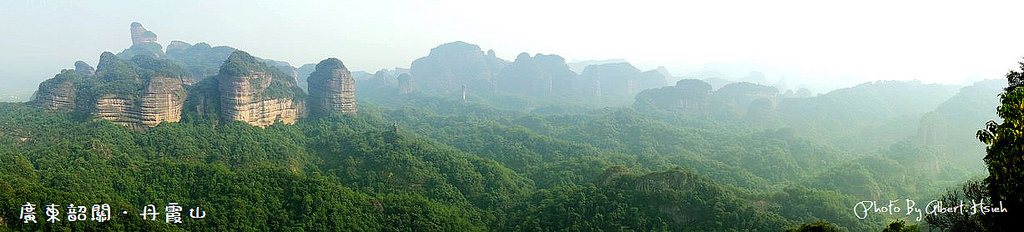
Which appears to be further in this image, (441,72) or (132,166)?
(441,72)

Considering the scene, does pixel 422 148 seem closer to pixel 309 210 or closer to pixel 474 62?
pixel 309 210

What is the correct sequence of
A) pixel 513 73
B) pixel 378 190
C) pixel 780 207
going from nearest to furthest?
pixel 780 207
pixel 378 190
pixel 513 73

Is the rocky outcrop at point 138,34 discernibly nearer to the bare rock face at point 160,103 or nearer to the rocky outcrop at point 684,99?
the bare rock face at point 160,103

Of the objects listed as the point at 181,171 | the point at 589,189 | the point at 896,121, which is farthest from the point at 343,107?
the point at 896,121

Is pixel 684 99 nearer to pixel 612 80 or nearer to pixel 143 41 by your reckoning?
pixel 612 80

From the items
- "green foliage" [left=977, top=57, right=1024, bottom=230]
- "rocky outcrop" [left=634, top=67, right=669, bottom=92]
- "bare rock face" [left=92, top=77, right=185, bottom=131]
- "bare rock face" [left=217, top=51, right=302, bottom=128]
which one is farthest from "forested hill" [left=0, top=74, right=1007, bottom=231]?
"rocky outcrop" [left=634, top=67, right=669, bottom=92]

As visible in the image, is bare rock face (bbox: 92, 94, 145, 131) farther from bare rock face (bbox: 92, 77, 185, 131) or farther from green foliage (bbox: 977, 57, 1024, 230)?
green foliage (bbox: 977, 57, 1024, 230)
